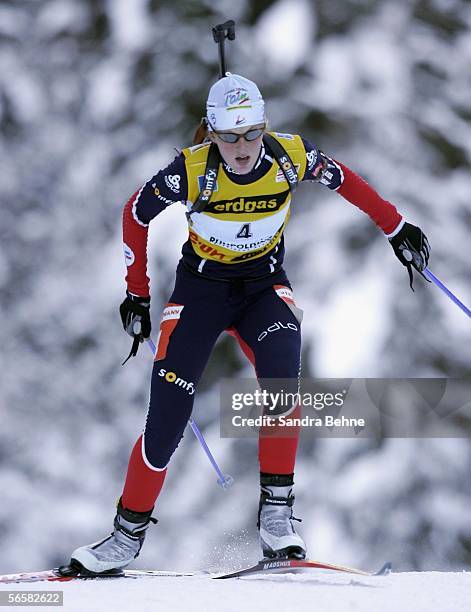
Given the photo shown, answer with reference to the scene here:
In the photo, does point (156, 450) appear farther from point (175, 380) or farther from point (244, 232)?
point (244, 232)

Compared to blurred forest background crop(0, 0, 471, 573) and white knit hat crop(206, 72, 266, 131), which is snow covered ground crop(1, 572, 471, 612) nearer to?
white knit hat crop(206, 72, 266, 131)

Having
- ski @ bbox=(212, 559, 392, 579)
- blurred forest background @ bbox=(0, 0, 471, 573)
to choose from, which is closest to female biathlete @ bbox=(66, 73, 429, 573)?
ski @ bbox=(212, 559, 392, 579)

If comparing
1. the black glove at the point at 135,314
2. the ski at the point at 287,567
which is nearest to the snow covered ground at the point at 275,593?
the ski at the point at 287,567

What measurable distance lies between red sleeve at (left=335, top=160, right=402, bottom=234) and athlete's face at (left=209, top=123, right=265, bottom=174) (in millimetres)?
460

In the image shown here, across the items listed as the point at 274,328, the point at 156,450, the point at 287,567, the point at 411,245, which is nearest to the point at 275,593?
the point at 287,567

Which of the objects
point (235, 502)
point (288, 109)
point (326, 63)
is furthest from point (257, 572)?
point (326, 63)

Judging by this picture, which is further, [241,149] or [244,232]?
[244,232]

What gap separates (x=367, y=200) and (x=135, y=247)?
0.87 m

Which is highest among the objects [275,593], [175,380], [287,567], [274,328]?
[274,328]

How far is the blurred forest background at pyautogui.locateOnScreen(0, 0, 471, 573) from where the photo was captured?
30.8 feet

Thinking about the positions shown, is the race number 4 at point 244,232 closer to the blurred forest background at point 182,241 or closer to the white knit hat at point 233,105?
the white knit hat at point 233,105

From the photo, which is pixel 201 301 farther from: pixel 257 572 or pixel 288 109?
pixel 288 109

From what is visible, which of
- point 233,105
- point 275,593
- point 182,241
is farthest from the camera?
point 182,241

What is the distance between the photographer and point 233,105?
10.7ft
